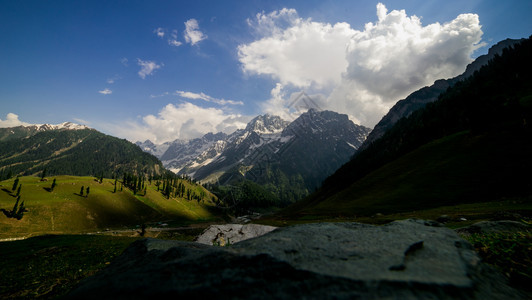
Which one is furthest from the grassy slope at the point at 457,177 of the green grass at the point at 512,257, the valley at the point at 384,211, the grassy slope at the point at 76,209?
the grassy slope at the point at 76,209

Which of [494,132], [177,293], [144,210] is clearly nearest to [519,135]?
[494,132]

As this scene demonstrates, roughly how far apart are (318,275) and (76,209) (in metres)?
144

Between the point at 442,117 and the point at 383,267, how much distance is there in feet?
515

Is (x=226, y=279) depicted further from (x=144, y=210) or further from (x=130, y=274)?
(x=144, y=210)

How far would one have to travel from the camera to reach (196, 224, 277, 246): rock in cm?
2602

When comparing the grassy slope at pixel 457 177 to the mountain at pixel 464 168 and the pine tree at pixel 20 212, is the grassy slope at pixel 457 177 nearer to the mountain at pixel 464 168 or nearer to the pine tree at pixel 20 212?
the mountain at pixel 464 168

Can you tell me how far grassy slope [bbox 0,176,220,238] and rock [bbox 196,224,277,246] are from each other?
90.9 meters

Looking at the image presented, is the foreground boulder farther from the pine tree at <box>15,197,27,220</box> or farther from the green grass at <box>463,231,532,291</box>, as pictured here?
the pine tree at <box>15,197,27,220</box>

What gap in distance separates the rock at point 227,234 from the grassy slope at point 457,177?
146 ft

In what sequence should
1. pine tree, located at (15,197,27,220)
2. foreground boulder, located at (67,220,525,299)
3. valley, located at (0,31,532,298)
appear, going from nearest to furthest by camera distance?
foreground boulder, located at (67,220,525,299)
valley, located at (0,31,532,298)
pine tree, located at (15,197,27,220)

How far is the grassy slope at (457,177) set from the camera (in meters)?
51.3

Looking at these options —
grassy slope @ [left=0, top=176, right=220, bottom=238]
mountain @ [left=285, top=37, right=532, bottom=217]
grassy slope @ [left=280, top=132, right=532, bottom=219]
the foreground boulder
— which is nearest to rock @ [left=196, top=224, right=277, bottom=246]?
the foreground boulder

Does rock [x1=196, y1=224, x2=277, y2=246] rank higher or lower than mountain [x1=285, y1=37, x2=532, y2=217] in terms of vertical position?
lower

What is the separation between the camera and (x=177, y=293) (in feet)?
8.30
